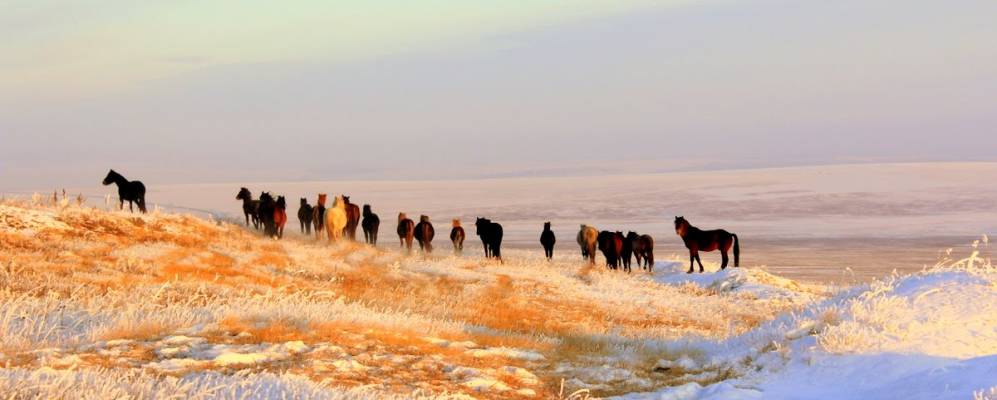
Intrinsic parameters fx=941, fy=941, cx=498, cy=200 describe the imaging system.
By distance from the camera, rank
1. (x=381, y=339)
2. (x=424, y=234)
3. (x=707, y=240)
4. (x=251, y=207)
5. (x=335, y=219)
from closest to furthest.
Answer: (x=381, y=339), (x=335, y=219), (x=707, y=240), (x=424, y=234), (x=251, y=207)

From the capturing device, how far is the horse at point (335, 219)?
30.9 m

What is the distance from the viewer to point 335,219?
102 ft

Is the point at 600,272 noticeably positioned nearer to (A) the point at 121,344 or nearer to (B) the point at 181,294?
(B) the point at 181,294

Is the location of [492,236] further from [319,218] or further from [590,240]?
[319,218]

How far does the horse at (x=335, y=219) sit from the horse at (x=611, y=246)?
28.9 feet

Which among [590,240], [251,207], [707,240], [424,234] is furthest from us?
[251,207]

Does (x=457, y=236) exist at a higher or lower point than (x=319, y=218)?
lower

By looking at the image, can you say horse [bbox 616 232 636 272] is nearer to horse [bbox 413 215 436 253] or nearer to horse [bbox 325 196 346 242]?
horse [bbox 413 215 436 253]

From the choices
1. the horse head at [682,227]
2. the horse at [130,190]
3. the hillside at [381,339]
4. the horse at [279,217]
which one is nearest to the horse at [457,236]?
the horse at [279,217]

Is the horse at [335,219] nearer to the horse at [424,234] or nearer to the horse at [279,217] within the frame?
the horse at [279,217]

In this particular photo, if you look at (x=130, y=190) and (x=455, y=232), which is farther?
(x=455, y=232)

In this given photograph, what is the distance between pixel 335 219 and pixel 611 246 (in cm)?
937

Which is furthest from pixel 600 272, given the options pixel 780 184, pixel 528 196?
pixel 780 184

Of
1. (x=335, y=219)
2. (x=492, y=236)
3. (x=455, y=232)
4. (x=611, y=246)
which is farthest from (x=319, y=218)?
(x=611, y=246)
